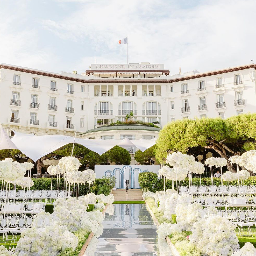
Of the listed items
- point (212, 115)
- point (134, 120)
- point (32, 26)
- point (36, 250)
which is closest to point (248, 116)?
point (212, 115)

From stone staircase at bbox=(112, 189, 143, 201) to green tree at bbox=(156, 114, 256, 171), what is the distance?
459cm

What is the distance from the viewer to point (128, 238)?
43.7ft

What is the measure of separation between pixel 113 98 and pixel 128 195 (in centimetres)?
2567

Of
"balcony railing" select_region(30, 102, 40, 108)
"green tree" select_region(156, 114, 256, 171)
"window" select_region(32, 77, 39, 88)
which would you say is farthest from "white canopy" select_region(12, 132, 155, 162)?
"window" select_region(32, 77, 39, 88)

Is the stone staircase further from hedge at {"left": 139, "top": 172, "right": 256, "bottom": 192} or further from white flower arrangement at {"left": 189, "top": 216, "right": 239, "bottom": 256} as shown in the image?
white flower arrangement at {"left": 189, "top": 216, "right": 239, "bottom": 256}

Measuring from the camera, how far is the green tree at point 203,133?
36.8 m

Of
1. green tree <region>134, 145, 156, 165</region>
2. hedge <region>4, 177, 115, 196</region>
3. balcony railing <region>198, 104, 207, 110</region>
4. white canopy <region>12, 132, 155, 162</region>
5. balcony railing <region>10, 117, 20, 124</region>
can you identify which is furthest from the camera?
balcony railing <region>198, 104, 207, 110</region>

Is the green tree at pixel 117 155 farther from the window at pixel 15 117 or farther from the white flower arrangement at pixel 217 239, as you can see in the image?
the white flower arrangement at pixel 217 239

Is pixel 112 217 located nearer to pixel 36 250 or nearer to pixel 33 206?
pixel 33 206

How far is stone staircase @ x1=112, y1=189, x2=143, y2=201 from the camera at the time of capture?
3319 cm

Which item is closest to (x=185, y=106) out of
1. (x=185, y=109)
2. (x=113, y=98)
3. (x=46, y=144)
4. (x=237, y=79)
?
(x=185, y=109)

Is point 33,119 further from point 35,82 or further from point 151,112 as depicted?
point 151,112

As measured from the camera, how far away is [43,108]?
5375cm

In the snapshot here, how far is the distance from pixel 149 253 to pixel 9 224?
619cm
